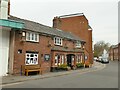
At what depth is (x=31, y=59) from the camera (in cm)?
2361

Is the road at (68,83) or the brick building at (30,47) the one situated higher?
the brick building at (30,47)

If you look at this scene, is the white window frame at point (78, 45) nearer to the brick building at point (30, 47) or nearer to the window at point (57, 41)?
the brick building at point (30, 47)

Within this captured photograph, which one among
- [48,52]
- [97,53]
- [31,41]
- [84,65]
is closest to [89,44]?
[84,65]

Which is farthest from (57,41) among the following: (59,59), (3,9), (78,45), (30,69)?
(3,9)

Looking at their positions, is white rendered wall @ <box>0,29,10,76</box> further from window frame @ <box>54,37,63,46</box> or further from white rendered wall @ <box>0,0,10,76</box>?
window frame @ <box>54,37,63,46</box>

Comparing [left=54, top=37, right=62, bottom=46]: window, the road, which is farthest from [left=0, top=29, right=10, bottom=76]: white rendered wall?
[left=54, top=37, right=62, bottom=46]: window

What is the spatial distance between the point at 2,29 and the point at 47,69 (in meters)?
8.79

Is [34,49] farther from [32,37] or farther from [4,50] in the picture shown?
[4,50]

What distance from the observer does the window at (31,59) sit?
902 inches

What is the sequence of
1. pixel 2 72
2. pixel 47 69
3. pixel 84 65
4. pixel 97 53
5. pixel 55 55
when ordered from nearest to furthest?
pixel 2 72
pixel 47 69
pixel 55 55
pixel 84 65
pixel 97 53

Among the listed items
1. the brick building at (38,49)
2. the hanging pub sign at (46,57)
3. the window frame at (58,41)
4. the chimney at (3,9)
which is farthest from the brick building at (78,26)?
the chimney at (3,9)

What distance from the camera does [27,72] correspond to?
21797 millimetres

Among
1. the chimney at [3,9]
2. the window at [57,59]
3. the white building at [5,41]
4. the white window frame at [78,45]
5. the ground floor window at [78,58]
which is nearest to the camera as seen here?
the white building at [5,41]

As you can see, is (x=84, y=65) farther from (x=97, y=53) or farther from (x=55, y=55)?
(x=97, y=53)
